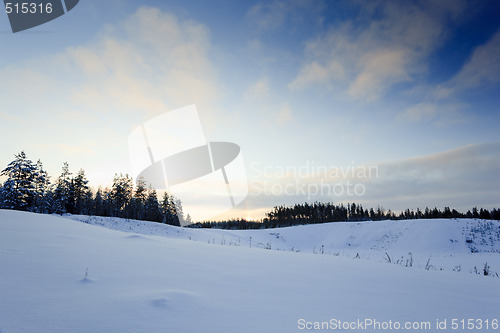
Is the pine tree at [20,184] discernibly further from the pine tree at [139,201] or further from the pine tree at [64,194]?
the pine tree at [139,201]

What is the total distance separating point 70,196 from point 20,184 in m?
10.5

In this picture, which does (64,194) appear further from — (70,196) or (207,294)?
(207,294)

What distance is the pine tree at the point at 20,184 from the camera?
31388 mm

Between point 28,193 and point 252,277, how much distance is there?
4108cm

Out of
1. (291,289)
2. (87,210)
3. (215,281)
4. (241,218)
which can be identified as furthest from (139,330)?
(241,218)

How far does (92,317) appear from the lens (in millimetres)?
1981

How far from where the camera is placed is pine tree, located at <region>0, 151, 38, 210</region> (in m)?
31.4

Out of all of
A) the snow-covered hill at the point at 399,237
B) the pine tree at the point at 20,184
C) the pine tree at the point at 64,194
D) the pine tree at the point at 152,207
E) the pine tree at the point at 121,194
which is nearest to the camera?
the snow-covered hill at the point at 399,237

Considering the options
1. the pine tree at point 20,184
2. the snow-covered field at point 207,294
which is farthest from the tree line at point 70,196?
the snow-covered field at point 207,294

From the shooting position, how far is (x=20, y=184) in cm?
3225

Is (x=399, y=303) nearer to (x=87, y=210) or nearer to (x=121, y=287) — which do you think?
→ (x=121, y=287)

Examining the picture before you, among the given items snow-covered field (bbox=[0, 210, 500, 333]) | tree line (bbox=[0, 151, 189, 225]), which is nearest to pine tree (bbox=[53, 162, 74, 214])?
tree line (bbox=[0, 151, 189, 225])

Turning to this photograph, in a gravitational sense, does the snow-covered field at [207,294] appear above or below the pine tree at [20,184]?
below

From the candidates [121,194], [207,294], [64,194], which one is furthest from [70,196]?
[207,294]
